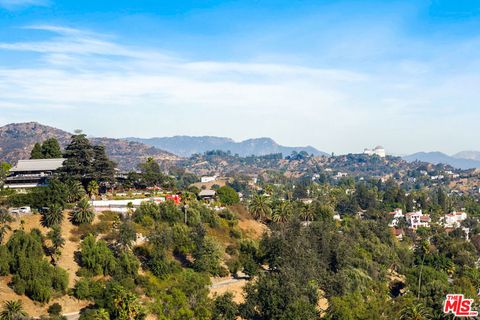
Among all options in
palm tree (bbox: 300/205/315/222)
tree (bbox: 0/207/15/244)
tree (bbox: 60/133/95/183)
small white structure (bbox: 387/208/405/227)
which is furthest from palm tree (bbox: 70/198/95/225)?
small white structure (bbox: 387/208/405/227)

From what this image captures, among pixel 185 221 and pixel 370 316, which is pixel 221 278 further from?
pixel 370 316

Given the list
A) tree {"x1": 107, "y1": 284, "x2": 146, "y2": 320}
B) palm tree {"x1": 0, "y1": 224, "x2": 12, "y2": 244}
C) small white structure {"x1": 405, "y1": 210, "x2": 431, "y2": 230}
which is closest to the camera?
tree {"x1": 107, "y1": 284, "x2": 146, "y2": 320}

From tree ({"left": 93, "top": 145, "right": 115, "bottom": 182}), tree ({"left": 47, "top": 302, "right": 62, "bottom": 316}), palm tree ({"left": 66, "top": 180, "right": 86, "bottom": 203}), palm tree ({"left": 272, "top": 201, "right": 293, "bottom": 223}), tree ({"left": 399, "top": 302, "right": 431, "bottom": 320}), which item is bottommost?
tree ({"left": 399, "top": 302, "right": 431, "bottom": 320})

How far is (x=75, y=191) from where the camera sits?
77.5 meters

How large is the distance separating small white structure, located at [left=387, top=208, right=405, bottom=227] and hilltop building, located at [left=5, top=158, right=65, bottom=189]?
105258 millimetres

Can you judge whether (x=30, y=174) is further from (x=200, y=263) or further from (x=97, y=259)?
(x=200, y=263)

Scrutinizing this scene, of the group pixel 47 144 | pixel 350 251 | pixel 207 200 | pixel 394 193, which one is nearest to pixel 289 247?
pixel 350 251

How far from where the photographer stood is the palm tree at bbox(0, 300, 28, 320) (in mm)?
50312

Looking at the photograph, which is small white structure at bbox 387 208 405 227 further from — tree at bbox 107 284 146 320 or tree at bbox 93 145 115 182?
tree at bbox 107 284 146 320

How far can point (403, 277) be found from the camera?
9625 cm

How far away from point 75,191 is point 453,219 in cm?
13742

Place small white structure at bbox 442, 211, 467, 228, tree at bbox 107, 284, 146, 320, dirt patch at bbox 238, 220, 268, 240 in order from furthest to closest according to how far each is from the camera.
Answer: small white structure at bbox 442, 211, 467, 228 → dirt patch at bbox 238, 220, 268, 240 → tree at bbox 107, 284, 146, 320

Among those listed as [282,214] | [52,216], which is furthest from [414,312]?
[52,216]

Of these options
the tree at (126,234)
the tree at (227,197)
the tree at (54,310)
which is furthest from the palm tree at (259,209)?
the tree at (54,310)
